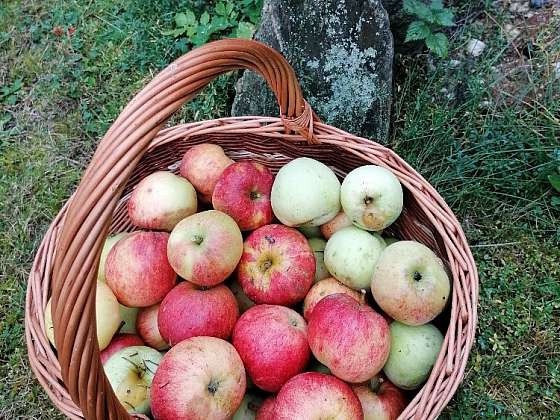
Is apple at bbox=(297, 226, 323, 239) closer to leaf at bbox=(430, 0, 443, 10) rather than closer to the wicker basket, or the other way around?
the wicker basket

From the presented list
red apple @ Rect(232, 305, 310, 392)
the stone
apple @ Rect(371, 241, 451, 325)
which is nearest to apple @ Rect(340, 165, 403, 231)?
apple @ Rect(371, 241, 451, 325)

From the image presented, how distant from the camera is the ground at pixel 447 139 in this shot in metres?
1.83

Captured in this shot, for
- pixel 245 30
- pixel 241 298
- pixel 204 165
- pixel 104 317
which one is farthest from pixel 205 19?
pixel 104 317

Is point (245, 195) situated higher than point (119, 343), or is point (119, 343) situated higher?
point (245, 195)

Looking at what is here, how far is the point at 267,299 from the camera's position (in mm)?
1428

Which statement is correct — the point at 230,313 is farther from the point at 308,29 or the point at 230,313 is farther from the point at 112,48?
the point at 112,48

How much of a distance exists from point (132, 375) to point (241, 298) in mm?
359

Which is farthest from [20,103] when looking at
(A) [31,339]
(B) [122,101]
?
(A) [31,339]

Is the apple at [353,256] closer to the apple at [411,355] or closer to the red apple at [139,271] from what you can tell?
the apple at [411,355]

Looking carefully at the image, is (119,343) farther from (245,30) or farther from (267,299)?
(245,30)

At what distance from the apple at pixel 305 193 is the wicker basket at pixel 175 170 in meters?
0.09

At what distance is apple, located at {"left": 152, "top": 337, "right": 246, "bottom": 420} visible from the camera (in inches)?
46.1

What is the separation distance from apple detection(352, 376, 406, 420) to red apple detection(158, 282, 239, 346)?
35 cm

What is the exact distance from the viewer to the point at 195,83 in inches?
41.6
